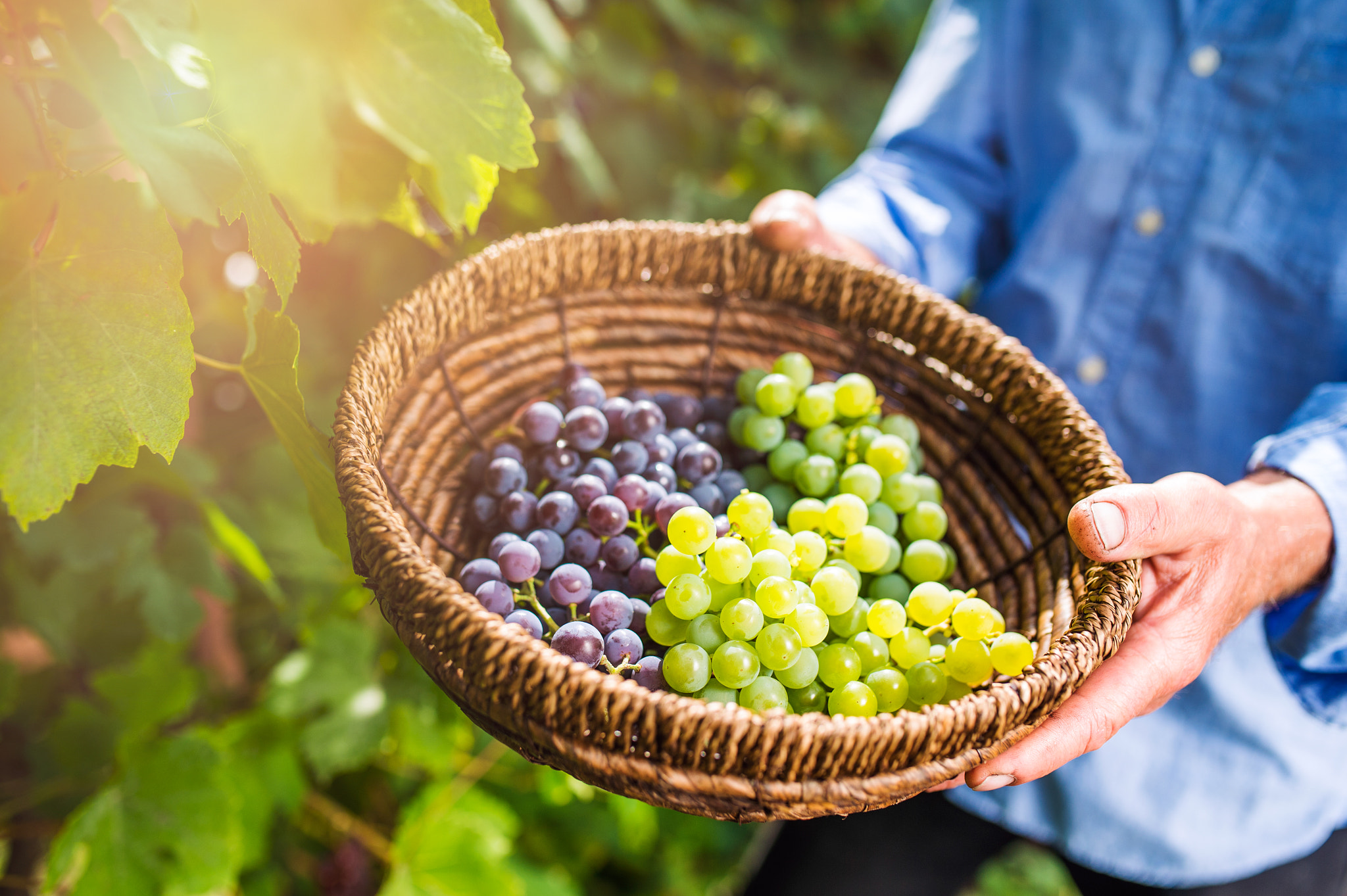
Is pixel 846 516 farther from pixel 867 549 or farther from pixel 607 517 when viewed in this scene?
pixel 607 517

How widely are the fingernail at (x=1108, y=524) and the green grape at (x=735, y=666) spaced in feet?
0.88

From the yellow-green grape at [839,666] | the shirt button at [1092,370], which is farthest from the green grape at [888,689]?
the shirt button at [1092,370]

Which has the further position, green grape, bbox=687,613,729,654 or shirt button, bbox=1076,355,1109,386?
shirt button, bbox=1076,355,1109,386

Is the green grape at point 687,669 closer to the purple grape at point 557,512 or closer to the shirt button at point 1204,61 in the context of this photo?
the purple grape at point 557,512

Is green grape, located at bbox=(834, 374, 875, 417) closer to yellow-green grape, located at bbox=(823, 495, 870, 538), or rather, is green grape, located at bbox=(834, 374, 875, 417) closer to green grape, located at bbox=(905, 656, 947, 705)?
yellow-green grape, located at bbox=(823, 495, 870, 538)

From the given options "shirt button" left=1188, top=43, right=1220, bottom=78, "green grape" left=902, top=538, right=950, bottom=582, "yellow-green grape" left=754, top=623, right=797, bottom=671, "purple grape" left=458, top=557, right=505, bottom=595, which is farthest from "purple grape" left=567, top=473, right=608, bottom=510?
"shirt button" left=1188, top=43, right=1220, bottom=78

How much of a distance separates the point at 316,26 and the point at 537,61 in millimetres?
1031

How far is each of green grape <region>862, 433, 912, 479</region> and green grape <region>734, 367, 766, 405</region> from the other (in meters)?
0.15

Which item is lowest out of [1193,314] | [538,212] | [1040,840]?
[1040,840]

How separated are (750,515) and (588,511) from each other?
0.15 metres

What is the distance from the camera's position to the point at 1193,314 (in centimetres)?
95

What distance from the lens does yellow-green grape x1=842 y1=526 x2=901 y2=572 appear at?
0.73 meters

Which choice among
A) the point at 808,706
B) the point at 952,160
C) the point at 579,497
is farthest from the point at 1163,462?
the point at 579,497

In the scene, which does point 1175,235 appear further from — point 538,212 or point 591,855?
point 591,855
